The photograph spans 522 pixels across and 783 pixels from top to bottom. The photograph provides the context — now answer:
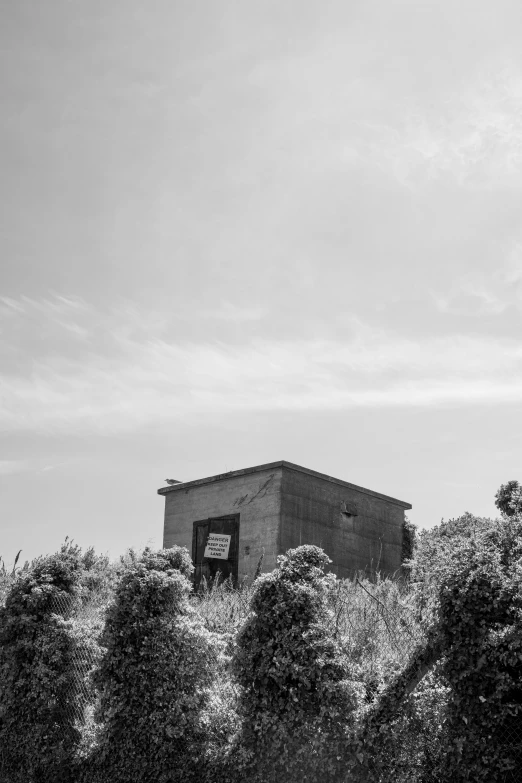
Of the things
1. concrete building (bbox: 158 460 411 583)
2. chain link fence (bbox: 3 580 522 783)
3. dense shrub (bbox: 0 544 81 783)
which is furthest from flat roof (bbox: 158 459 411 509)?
dense shrub (bbox: 0 544 81 783)

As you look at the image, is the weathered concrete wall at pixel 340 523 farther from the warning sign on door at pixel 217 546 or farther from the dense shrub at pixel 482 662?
the dense shrub at pixel 482 662

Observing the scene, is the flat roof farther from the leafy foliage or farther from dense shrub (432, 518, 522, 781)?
dense shrub (432, 518, 522, 781)

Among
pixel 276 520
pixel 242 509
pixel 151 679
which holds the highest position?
pixel 242 509

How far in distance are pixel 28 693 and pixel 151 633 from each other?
Answer: 2759 mm

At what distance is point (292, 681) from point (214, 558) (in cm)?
1354

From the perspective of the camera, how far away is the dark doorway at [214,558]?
20.9m

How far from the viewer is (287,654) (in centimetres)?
793

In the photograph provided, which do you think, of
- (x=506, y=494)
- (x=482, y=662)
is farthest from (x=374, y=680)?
(x=506, y=494)

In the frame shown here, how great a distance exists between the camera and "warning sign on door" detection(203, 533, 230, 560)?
69.3ft

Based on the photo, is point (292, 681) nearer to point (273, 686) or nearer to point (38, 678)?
point (273, 686)

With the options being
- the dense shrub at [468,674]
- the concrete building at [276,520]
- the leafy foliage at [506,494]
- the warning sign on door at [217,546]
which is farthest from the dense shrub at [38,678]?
the warning sign on door at [217,546]

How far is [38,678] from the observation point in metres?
11.1

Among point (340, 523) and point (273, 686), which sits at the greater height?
point (340, 523)

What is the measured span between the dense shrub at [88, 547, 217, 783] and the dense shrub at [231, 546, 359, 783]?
1.22 metres
